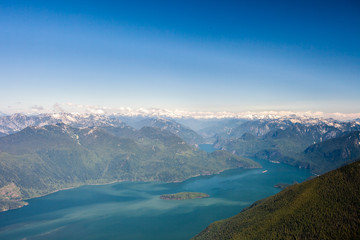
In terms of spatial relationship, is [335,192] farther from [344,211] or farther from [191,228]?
[191,228]

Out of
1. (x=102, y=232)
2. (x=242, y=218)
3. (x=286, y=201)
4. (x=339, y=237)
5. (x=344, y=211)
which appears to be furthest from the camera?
(x=102, y=232)

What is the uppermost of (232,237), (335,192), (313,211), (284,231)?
(335,192)

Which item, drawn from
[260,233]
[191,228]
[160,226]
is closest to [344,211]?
[260,233]

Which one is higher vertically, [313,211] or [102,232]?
[313,211]

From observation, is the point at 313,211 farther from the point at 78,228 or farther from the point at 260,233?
the point at 78,228

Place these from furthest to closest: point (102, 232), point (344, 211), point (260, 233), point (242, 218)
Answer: point (102, 232)
point (242, 218)
point (260, 233)
point (344, 211)

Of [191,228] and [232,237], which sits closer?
[232,237]
